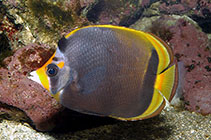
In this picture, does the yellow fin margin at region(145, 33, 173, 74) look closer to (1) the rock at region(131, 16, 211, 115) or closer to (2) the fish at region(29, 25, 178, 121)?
(2) the fish at region(29, 25, 178, 121)

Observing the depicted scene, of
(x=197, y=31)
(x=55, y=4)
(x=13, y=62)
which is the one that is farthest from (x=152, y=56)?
(x=197, y=31)

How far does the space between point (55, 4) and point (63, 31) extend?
2.39ft

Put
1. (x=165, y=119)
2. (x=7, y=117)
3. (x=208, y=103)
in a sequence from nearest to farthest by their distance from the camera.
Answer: (x=7, y=117) < (x=165, y=119) < (x=208, y=103)

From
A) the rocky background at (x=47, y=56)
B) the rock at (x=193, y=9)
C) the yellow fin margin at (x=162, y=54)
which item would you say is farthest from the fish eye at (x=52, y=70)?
the rock at (x=193, y=9)

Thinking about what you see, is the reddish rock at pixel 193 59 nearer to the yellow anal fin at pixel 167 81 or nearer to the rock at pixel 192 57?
the rock at pixel 192 57

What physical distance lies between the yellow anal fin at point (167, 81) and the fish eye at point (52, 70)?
2.59 feet

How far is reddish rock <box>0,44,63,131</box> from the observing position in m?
2.36

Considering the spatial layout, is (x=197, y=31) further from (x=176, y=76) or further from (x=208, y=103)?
(x=176, y=76)

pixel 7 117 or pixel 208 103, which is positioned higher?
pixel 7 117

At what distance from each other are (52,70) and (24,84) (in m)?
1.29

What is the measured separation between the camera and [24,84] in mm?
2377

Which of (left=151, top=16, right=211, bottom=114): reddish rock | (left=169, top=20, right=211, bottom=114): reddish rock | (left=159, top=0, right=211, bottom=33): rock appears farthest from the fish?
(left=159, top=0, right=211, bottom=33): rock

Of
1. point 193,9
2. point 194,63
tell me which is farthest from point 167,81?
point 193,9

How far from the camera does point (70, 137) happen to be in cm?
273
